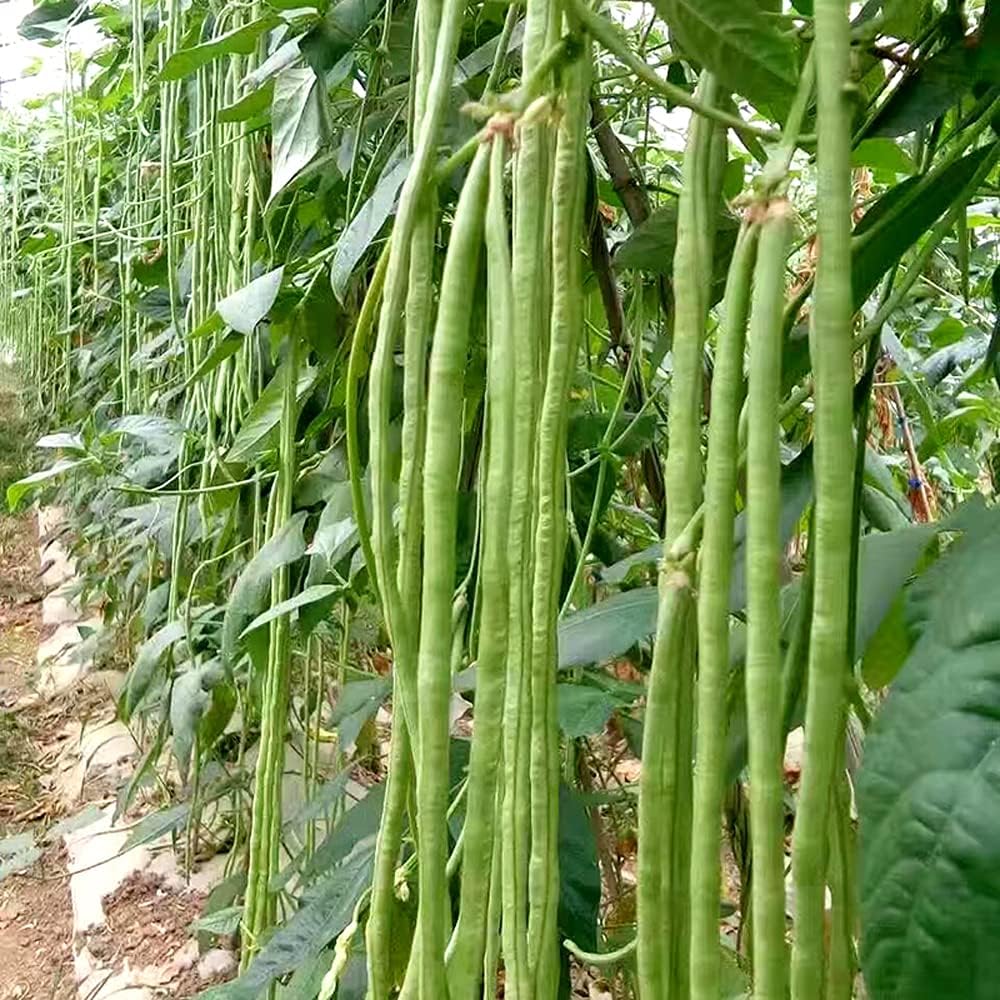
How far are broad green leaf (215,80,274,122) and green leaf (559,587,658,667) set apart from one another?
0.44 m

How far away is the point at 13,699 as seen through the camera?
289 cm

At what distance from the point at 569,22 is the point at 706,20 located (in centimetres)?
4

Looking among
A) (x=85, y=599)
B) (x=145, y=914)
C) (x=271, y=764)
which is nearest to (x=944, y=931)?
(x=271, y=764)

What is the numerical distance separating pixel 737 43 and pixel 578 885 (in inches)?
14.6

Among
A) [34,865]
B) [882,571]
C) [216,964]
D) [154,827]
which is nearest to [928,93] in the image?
[882,571]

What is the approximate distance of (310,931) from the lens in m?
0.63

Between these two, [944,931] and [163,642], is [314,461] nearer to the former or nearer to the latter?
→ [163,642]

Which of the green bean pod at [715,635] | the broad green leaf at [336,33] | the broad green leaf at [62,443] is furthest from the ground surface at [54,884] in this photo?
the green bean pod at [715,635]

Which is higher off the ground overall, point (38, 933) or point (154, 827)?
point (154, 827)

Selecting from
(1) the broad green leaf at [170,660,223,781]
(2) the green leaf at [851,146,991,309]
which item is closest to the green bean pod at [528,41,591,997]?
(2) the green leaf at [851,146,991,309]

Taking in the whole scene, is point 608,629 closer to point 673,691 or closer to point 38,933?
point 673,691

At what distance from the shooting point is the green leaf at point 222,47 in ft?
2.38

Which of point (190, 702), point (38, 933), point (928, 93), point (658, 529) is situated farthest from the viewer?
point (38, 933)

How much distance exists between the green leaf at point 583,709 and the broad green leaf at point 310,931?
5.1 inches
